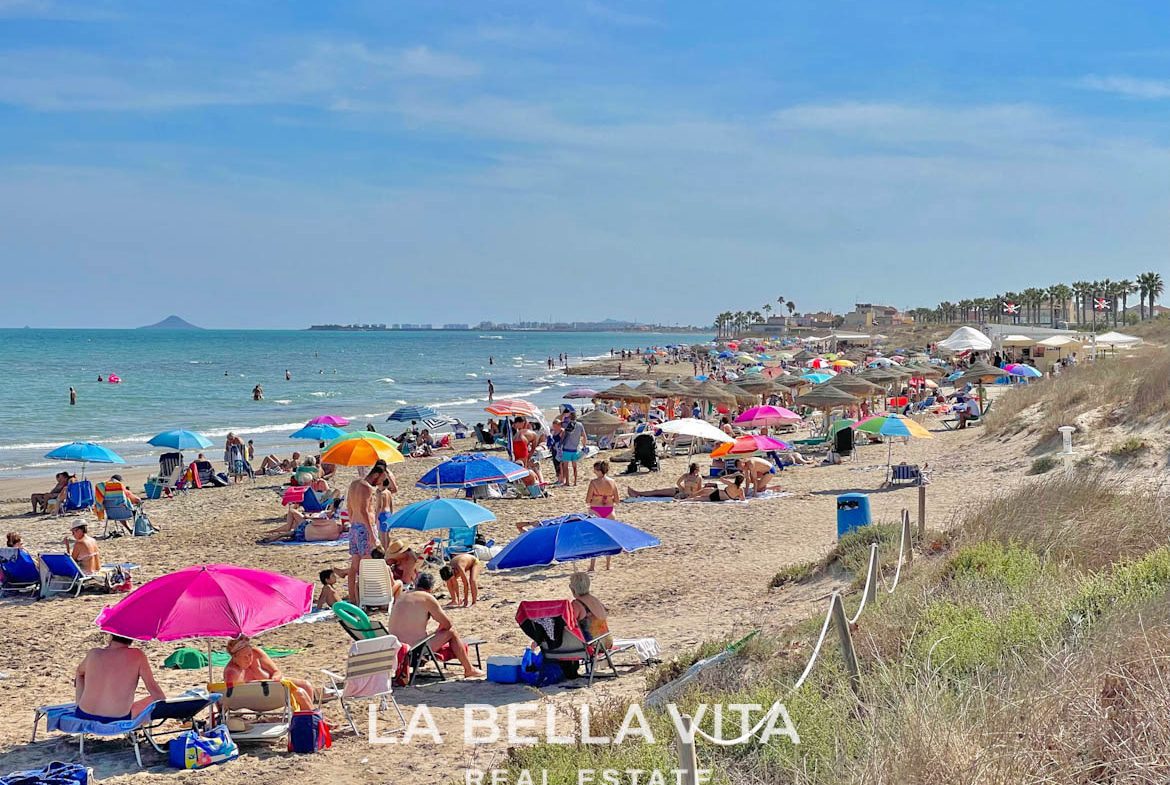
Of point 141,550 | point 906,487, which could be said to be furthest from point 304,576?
point 906,487

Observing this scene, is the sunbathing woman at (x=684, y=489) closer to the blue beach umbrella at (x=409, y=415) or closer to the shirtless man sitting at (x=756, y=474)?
the shirtless man sitting at (x=756, y=474)

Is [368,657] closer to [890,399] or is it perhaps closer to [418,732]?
[418,732]

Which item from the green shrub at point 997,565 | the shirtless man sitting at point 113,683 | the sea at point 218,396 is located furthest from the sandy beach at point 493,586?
the sea at point 218,396

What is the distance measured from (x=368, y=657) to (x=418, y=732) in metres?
0.60

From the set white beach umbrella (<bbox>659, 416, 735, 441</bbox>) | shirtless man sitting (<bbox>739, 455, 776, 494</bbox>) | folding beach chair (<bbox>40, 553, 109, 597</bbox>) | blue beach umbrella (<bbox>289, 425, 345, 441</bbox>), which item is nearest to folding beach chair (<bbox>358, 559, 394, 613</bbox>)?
folding beach chair (<bbox>40, 553, 109, 597</bbox>)

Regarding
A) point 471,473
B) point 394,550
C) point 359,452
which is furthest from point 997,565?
point 359,452

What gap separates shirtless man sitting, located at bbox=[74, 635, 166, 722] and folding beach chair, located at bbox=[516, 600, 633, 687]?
2609mm

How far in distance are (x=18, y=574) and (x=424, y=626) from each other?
20.0 ft

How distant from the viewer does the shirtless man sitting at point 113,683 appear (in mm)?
6656

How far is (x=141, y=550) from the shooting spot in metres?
14.4

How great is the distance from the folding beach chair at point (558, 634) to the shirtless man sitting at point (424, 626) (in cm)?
66

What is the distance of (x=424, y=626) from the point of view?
8.09 meters

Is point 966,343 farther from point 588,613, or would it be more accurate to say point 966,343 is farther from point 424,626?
point 424,626

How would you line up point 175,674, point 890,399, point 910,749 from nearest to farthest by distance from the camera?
point 910,749 → point 175,674 → point 890,399
